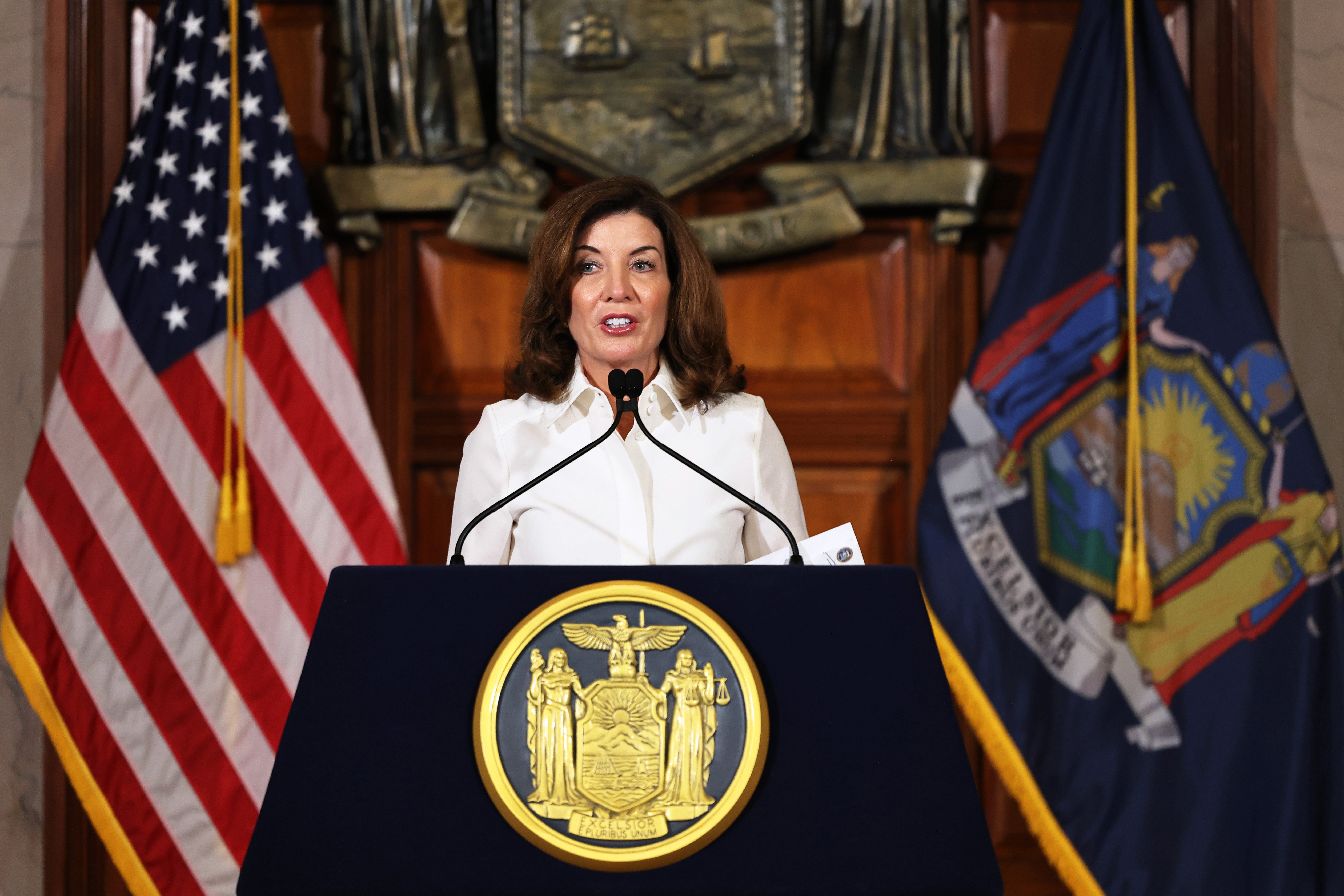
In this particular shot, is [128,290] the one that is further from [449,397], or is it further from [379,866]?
[379,866]

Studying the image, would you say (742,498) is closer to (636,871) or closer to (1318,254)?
(636,871)

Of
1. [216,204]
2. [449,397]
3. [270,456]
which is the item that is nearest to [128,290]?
[216,204]

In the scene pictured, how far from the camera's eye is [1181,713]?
248cm

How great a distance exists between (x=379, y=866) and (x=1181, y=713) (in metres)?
2.08

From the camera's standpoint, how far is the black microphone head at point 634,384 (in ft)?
4.09

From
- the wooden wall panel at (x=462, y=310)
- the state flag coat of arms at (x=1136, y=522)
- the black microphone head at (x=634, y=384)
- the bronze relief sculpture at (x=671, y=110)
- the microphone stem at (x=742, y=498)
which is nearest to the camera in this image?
the microphone stem at (x=742, y=498)

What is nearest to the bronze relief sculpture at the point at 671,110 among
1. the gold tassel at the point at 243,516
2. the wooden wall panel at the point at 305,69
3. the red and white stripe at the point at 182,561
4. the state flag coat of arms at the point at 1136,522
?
the wooden wall panel at the point at 305,69

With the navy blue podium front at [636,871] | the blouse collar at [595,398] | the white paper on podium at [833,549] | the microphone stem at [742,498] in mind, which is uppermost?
the blouse collar at [595,398]

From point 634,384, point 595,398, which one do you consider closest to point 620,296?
point 595,398

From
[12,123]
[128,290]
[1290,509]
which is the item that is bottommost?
[1290,509]

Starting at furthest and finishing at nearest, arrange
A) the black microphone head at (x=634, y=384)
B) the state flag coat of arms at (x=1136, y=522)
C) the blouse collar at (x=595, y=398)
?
the state flag coat of arms at (x=1136, y=522), the blouse collar at (x=595, y=398), the black microphone head at (x=634, y=384)

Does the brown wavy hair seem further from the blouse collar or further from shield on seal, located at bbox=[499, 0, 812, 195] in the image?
shield on seal, located at bbox=[499, 0, 812, 195]

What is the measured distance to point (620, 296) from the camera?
1.63 meters

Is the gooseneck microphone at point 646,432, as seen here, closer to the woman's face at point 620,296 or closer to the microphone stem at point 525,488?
the microphone stem at point 525,488
